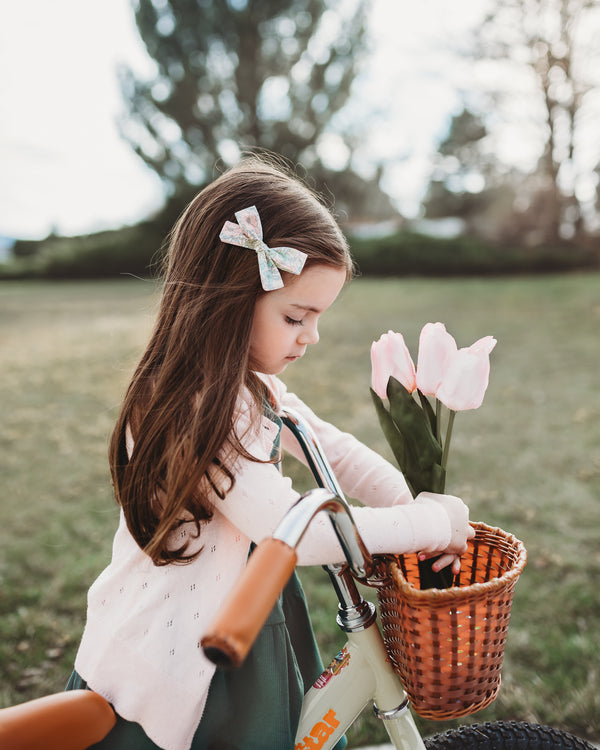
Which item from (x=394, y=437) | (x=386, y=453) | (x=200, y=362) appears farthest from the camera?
(x=386, y=453)

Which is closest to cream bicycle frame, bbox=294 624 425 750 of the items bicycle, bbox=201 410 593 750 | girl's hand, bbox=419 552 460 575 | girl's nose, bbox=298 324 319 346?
bicycle, bbox=201 410 593 750

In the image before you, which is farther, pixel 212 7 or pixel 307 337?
pixel 212 7

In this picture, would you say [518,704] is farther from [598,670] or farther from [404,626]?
[404,626]

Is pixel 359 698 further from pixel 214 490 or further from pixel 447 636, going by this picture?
pixel 214 490

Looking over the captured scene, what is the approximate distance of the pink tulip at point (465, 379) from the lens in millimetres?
1183

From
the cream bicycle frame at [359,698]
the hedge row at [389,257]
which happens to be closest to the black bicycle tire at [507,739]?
the cream bicycle frame at [359,698]

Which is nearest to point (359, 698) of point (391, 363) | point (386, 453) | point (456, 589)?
point (456, 589)

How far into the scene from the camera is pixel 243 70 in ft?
59.5

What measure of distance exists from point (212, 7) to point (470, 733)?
19666mm

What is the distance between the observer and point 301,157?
61.6 ft

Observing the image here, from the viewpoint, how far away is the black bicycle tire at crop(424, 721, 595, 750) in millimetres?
1464

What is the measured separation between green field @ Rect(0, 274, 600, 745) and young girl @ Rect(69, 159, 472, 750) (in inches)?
13.4

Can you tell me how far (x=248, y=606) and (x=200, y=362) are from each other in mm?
691

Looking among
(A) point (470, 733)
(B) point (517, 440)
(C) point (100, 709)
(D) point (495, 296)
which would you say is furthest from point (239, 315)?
(D) point (495, 296)
